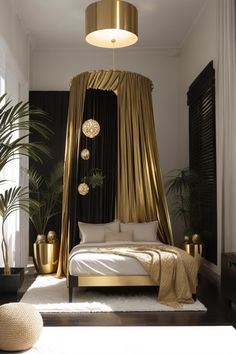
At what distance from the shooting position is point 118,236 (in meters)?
5.71

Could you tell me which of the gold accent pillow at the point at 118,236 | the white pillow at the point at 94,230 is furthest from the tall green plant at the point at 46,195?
the gold accent pillow at the point at 118,236

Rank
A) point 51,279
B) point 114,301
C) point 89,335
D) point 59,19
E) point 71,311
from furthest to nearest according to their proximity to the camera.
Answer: point 59,19
point 51,279
point 114,301
point 71,311
point 89,335

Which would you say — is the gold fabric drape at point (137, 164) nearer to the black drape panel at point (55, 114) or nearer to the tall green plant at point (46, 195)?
the tall green plant at point (46, 195)

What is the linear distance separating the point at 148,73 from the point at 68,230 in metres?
3.27

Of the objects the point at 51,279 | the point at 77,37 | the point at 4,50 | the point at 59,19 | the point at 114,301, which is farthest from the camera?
the point at 77,37

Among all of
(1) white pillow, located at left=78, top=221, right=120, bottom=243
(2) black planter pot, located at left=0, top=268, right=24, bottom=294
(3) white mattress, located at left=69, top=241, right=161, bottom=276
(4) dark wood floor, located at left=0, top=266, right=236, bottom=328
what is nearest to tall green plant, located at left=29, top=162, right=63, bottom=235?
(1) white pillow, located at left=78, top=221, right=120, bottom=243

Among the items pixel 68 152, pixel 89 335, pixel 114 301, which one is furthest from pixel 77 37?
pixel 89 335

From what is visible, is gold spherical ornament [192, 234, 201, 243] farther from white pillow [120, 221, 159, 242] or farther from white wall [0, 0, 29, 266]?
white wall [0, 0, 29, 266]

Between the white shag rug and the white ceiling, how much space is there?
3624mm

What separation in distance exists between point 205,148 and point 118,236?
1732 millimetres

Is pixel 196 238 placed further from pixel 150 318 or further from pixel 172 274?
pixel 150 318

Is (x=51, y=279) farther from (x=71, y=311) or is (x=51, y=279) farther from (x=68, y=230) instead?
(x=71, y=311)

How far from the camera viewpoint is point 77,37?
693 centimetres

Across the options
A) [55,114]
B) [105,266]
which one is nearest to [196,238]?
[105,266]
